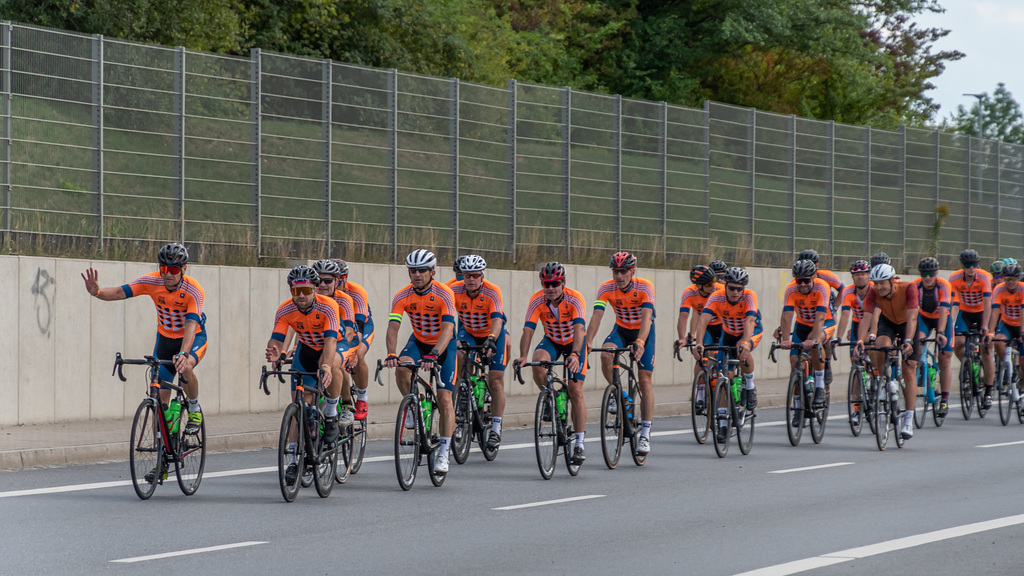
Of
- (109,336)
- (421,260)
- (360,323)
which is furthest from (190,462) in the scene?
(109,336)

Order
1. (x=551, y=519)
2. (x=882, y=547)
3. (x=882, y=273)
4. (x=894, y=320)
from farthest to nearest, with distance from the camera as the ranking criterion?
(x=894, y=320), (x=882, y=273), (x=551, y=519), (x=882, y=547)

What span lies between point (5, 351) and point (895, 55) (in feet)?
156

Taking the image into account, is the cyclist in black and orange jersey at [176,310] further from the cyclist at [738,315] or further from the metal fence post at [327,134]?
the metal fence post at [327,134]

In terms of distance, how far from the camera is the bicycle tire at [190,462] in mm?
11734

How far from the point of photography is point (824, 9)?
4272 centimetres

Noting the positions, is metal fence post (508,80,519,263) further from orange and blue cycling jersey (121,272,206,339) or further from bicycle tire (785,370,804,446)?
orange and blue cycling jersey (121,272,206,339)

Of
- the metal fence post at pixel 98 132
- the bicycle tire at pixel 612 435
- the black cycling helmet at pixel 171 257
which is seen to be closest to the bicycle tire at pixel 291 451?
the black cycling helmet at pixel 171 257

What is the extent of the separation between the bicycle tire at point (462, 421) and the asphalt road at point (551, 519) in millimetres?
162

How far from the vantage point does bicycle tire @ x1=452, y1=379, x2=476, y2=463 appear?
14.0m

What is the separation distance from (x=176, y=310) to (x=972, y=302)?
468 inches

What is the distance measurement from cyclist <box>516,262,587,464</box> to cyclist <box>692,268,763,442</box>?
191 centimetres

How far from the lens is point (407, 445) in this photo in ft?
40.3

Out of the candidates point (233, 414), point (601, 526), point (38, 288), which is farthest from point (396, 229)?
point (601, 526)

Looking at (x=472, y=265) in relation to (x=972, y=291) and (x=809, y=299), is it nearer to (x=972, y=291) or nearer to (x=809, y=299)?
(x=809, y=299)
